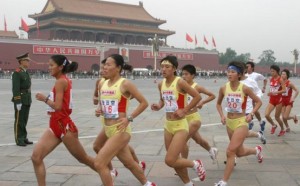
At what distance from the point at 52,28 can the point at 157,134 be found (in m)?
45.3

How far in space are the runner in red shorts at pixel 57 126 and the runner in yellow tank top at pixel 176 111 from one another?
88 centimetres

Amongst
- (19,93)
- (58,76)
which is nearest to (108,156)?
(58,76)

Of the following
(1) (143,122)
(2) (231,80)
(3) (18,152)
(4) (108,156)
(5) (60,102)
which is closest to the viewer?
(4) (108,156)

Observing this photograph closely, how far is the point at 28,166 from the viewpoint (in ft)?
16.7

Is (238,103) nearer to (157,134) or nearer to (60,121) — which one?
(60,121)

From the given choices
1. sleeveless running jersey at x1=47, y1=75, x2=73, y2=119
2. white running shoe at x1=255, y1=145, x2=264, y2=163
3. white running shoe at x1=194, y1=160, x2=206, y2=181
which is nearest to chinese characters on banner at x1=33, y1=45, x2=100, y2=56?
white running shoe at x1=255, y1=145, x2=264, y2=163

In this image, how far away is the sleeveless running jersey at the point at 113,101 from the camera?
3.78 m

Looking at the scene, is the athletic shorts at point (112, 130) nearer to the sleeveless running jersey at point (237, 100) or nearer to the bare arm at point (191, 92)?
the bare arm at point (191, 92)

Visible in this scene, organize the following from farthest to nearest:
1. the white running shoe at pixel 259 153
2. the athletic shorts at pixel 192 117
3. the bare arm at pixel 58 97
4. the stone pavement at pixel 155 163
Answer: the white running shoe at pixel 259 153 → the athletic shorts at pixel 192 117 → the stone pavement at pixel 155 163 → the bare arm at pixel 58 97

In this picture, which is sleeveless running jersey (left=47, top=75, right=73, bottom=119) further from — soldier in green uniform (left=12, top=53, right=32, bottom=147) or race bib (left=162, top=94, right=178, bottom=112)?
soldier in green uniform (left=12, top=53, right=32, bottom=147)

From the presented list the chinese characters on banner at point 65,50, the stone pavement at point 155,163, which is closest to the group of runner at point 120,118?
the stone pavement at point 155,163

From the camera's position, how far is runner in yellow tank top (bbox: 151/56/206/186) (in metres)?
3.99

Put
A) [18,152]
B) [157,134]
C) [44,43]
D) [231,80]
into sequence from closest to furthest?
1. [231,80]
2. [18,152]
3. [157,134]
4. [44,43]

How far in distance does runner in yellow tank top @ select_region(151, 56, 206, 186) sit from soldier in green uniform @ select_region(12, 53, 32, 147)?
2896 mm
